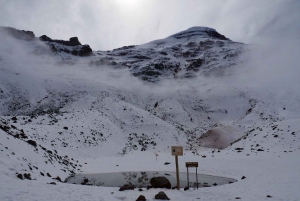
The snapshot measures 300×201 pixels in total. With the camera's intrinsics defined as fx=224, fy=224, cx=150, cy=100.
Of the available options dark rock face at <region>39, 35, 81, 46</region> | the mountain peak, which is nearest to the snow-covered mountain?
dark rock face at <region>39, 35, 81, 46</region>

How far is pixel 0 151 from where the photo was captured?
1506 centimetres

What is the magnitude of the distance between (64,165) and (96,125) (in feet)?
62.6

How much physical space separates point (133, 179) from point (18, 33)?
125 meters

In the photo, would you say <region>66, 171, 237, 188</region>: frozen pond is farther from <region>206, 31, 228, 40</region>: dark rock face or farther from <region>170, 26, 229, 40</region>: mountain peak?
<region>206, 31, 228, 40</region>: dark rock face

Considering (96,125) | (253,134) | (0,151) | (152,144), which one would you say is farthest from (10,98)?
(253,134)

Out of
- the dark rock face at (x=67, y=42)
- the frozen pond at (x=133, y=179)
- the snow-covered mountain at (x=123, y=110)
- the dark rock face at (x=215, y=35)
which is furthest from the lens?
the dark rock face at (x=215, y=35)

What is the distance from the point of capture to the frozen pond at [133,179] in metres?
18.3

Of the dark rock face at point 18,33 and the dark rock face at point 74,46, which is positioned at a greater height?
the dark rock face at point 18,33

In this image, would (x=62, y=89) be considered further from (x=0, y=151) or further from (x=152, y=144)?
(x=0, y=151)

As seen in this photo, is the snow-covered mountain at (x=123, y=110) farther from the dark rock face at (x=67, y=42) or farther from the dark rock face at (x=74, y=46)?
the dark rock face at (x=67, y=42)

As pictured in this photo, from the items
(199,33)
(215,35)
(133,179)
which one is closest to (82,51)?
(133,179)

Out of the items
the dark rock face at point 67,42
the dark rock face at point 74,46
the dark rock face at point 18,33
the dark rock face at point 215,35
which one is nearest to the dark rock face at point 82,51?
the dark rock face at point 74,46

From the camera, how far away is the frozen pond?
18.3 meters

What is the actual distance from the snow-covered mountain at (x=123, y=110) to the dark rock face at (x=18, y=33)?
18.3 inches
